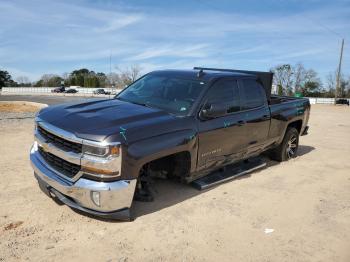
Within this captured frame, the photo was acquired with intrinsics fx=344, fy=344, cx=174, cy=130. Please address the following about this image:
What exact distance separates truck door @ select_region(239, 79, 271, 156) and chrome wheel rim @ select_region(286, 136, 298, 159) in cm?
130

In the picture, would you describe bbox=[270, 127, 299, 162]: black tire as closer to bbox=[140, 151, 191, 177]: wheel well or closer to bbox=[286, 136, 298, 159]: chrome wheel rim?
bbox=[286, 136, 298, 159]: chrome wheel rim

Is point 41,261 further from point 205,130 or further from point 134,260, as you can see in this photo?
point 205,130

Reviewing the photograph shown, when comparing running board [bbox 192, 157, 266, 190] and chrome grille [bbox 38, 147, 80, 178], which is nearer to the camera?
chrome grille [bbox 38, 147, 80, 178]

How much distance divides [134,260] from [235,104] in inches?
122

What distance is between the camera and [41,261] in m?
3.33

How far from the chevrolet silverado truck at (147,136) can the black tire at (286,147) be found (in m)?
0.66

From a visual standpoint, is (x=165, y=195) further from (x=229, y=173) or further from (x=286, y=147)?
(x=286, y=147)

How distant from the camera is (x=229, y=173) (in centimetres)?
590

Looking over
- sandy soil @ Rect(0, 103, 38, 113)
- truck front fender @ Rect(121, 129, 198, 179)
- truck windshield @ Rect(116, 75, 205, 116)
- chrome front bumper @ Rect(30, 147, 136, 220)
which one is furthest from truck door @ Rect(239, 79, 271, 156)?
sandy soil @ Rect(0, 103, 38, 113)

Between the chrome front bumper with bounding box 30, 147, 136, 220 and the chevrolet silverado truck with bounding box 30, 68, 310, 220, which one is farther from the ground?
the chevrolet silverado truck with bounding box 30, 68, 310, 220

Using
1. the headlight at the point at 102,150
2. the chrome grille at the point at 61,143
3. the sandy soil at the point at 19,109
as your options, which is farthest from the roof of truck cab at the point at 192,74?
the sandy soil at the point at 19,109

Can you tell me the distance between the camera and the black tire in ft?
24.2

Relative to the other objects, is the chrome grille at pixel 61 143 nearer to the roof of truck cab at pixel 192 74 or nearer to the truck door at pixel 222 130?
the truck door at pixel 222 130

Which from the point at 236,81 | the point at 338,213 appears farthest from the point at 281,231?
the point at 236,81
